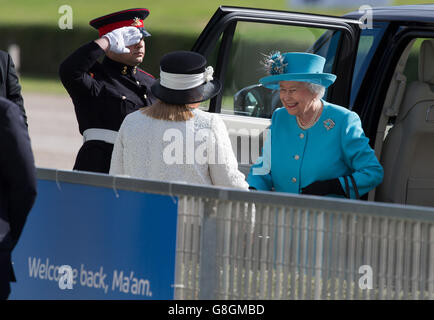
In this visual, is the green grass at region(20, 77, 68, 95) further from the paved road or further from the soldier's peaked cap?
the soldier's peaked cap

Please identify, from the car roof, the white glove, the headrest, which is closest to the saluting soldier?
the white glove

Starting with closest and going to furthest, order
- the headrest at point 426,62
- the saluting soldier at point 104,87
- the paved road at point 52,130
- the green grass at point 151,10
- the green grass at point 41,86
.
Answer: the saluting soldier at point 104,87 < the headrest at point 426,62 < the paved road at point 52,130 < the green grass at point 41,86 < the green grass at point 151,10

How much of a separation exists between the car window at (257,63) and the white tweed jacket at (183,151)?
151cm

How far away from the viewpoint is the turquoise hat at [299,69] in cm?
443

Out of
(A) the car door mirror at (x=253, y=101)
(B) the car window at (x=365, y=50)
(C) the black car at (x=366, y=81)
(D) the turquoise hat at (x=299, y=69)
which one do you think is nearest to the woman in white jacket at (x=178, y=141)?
(D) the turquoise hat at (x=299, y=69)

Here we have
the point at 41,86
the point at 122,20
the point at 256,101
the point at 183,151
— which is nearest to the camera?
the point at 183,151

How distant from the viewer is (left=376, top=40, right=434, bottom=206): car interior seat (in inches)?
216

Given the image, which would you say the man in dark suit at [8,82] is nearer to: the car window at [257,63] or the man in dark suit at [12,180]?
the car window at [257,63]

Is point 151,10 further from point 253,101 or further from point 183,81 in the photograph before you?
point 183,81

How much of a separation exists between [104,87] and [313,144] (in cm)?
132

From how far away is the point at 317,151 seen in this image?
4.47m

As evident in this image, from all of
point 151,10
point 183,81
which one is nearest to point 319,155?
point 183,81

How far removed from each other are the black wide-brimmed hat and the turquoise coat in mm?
510

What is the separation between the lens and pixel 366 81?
566 cm
